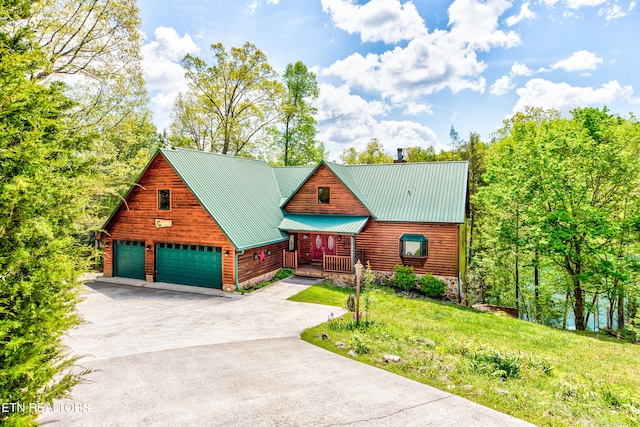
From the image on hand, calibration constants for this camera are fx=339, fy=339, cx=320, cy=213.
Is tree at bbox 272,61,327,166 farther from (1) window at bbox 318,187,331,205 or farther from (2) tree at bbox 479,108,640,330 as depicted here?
(2) tree at bbox 479,108,640,330

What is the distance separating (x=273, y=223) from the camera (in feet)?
67.2

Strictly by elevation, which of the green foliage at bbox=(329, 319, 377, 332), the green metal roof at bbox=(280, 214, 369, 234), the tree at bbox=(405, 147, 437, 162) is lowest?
the green foliage at bbox=(329, 319, 377, 332)

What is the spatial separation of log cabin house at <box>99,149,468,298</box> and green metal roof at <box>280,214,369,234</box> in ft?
0.21

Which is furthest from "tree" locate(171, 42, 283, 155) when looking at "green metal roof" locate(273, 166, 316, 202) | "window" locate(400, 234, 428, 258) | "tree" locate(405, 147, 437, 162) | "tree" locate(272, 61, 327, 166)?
"tree" locate(405, 147, 437, 162)

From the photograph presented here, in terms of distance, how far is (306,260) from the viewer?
73.0 ft

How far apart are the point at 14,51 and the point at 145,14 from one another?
15594 millimetres

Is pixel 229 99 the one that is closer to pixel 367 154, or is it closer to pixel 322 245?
pixel 322 245

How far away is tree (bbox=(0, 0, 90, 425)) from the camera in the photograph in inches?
152

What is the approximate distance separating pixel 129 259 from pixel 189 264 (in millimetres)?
4197

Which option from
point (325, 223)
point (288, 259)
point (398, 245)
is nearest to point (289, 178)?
point (325, 223)

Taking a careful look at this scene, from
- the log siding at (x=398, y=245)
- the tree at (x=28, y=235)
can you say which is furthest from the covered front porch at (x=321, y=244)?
the tree at (x=28, y=235)

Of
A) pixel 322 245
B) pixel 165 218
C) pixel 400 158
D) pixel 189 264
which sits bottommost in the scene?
pixel 189 264

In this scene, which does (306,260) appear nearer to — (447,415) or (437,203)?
(437,203)

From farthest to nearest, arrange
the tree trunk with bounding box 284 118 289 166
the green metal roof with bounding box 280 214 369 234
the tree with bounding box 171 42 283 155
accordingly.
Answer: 1. the tree trunk with bounding box 284 118 289 166
2. the tree with bounding box 171 42 283 155
3. the green metal roof with bounding box 280 214 369 234
